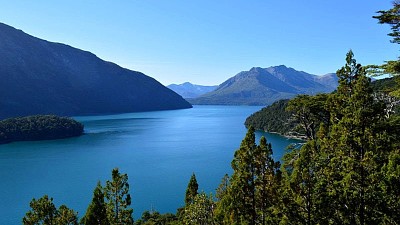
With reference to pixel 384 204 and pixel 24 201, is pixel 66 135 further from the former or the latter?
pixel 384 204

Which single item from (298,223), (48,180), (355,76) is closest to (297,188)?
(298,223)

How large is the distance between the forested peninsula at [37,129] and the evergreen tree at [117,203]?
133608 mm

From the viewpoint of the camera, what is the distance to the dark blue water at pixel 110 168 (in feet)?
179

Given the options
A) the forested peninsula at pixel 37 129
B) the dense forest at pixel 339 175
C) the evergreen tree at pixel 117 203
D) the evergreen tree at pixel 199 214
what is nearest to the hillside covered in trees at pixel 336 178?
the dense forest at pixel 339 175

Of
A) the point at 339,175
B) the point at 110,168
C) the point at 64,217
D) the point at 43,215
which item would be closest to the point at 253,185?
the point at 339,175

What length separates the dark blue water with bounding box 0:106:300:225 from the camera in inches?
2143

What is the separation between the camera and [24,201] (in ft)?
180

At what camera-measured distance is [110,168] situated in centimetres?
7838

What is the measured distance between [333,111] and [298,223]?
4738 millimetres

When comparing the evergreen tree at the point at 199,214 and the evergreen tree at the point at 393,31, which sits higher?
the evergreen tree at the point at 393,31

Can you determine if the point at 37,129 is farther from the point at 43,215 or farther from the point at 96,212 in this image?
the point at 96,212

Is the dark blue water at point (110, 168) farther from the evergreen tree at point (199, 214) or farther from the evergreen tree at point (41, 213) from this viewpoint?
the evergreen tree at point (41, 213)

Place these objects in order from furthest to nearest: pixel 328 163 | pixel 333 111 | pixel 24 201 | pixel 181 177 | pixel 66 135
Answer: pixel 66 135 < pixel 181 177 < pixel 24 201 < pixel 333 111 < pixel 328 163

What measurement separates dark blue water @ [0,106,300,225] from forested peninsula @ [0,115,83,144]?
10.2 meters
